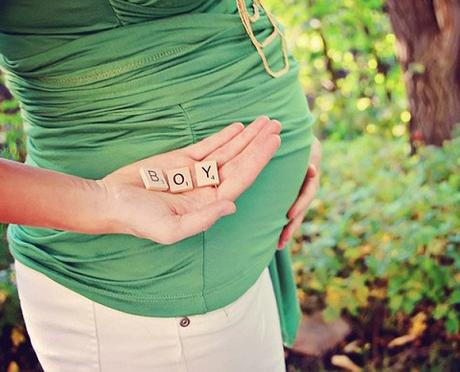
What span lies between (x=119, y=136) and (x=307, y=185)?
0.55m

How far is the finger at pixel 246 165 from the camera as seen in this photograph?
1214mm

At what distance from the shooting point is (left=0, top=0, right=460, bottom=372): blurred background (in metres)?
2.99

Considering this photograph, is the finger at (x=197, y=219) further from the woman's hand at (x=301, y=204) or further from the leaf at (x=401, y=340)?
the leaf at (x=401, y=340)

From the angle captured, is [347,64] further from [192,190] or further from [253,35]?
[192,190]

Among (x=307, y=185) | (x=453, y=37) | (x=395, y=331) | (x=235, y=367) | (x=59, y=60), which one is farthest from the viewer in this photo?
(x=453, y=37)

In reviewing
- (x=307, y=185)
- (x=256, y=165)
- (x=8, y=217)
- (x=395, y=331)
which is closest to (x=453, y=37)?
(x=395, y=331)

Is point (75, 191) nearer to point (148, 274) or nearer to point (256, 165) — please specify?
point (148, 274)

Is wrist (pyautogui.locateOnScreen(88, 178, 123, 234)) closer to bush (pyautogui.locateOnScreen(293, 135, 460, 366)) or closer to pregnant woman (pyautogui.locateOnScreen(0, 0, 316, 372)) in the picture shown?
pregnant woman (pyautogui.locateOnScreen(0, 0, 316, 372))

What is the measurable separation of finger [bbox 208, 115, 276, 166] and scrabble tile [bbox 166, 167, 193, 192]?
0.06 m

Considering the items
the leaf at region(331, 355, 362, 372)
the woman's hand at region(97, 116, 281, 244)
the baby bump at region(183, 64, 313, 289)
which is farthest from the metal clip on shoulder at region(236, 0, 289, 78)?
the leaf at region(331, 355, 362, 372)

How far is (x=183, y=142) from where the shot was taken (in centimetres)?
125

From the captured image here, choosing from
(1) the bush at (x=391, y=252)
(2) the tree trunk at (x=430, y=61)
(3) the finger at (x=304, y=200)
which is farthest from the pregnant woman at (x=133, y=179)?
(2) the tree trunk at (x=430, y=61)

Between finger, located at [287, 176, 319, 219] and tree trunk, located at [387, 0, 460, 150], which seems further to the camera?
tree trunk, located at [387, 0, 460, 150]

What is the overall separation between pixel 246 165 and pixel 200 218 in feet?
0.48
